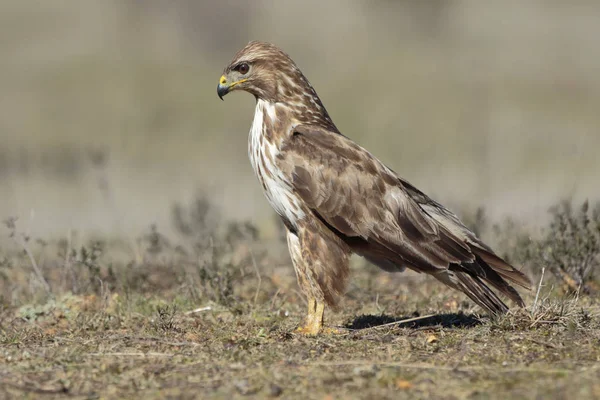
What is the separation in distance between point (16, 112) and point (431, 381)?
86.6 ft

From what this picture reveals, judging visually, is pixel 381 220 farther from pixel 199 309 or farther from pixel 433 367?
pixel 199 309

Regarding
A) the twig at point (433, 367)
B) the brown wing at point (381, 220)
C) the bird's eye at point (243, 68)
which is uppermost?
the bird's eye at point (243, 68)

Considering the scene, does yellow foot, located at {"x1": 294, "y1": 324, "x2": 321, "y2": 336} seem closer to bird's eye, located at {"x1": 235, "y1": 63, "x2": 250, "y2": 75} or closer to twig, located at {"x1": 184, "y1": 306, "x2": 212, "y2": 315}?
twig, located at {"x1": 184, "y1": 306, "x2": 212, "y2": 315}

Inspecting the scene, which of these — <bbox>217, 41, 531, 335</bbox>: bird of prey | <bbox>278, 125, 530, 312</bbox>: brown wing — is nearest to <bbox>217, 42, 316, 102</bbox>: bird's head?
<bbox>217, 41, 531, 335</bbox>: bird of prey

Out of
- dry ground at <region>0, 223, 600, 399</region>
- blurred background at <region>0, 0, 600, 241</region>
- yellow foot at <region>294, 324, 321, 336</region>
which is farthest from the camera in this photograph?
blurred background at <region>0, 0, 600, 241</region>

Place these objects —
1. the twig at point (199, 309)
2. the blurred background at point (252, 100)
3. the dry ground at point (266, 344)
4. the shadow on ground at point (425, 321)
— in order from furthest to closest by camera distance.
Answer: the blurred background at point (252, 100) < the twig at point (199, 309) < the shadow on ground at point (425, 321) < the dry ground at point (266, 344)

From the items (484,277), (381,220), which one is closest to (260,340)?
(381,220)

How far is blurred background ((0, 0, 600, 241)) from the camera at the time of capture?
53.9 feet

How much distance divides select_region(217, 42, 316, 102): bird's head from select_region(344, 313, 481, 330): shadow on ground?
1844 millimetres

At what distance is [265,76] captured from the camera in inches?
271

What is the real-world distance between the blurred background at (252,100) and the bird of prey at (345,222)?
3.51 metres

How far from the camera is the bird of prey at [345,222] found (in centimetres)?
628

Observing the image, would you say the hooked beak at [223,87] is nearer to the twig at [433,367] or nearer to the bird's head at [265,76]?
the bird's head at [265,76]

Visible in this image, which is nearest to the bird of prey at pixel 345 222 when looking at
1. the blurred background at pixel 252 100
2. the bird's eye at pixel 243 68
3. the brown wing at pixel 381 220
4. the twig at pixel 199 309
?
the brown wing at pixel 381 220
